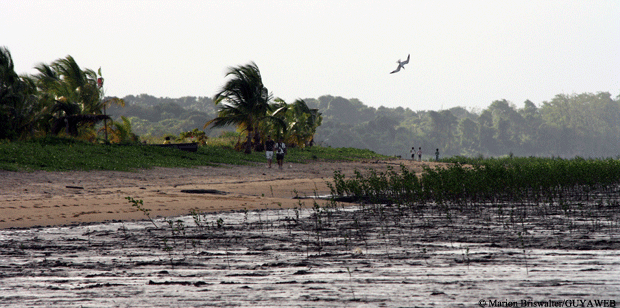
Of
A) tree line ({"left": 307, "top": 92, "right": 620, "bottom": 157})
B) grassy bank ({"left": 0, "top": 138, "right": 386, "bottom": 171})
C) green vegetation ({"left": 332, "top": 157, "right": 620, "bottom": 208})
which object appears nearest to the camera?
green vegetation ({"left": 332, "top": 157, "right": 620, "bottom": 208})

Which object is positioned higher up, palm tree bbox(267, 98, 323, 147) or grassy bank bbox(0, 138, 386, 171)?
palm tree bbox(267, 98, 323, 147)

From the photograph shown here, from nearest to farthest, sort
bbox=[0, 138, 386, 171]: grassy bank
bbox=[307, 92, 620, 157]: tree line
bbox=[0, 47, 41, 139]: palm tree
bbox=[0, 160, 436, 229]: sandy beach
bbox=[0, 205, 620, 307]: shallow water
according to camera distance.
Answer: bbox=[0, 205, 620, 307]: shallow water → bbox=[0, 160, 436, 229]: sandy beach → bbox=[0, 138, 386, 171]: grassy bank → bbox=[0, 47, 41, 139]: palm tree → bbox=[307, 92, 620, 157]: tree line

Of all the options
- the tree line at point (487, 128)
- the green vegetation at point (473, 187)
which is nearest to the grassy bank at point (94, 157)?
the green vegetation at point (473, 187)

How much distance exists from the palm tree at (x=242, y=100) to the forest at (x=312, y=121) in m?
0.10

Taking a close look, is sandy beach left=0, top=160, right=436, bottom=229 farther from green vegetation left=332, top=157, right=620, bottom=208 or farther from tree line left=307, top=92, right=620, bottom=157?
tree line left=307, top=92, right=620, bottom=157

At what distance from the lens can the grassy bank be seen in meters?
14.7

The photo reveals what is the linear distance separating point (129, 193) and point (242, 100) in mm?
14872

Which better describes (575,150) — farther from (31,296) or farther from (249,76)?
(31,296)

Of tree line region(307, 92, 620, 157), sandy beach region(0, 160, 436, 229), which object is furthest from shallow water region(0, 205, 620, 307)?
tree line region(307, 92, 620, 157)

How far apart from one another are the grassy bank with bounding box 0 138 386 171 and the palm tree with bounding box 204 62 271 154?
7.13ft

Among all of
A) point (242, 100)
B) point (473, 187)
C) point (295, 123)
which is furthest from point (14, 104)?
point (473, 187)

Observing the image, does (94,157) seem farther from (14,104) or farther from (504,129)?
(504,129)

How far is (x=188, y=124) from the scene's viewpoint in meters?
62.8

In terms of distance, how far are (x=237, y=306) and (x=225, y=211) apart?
19.6 ft
